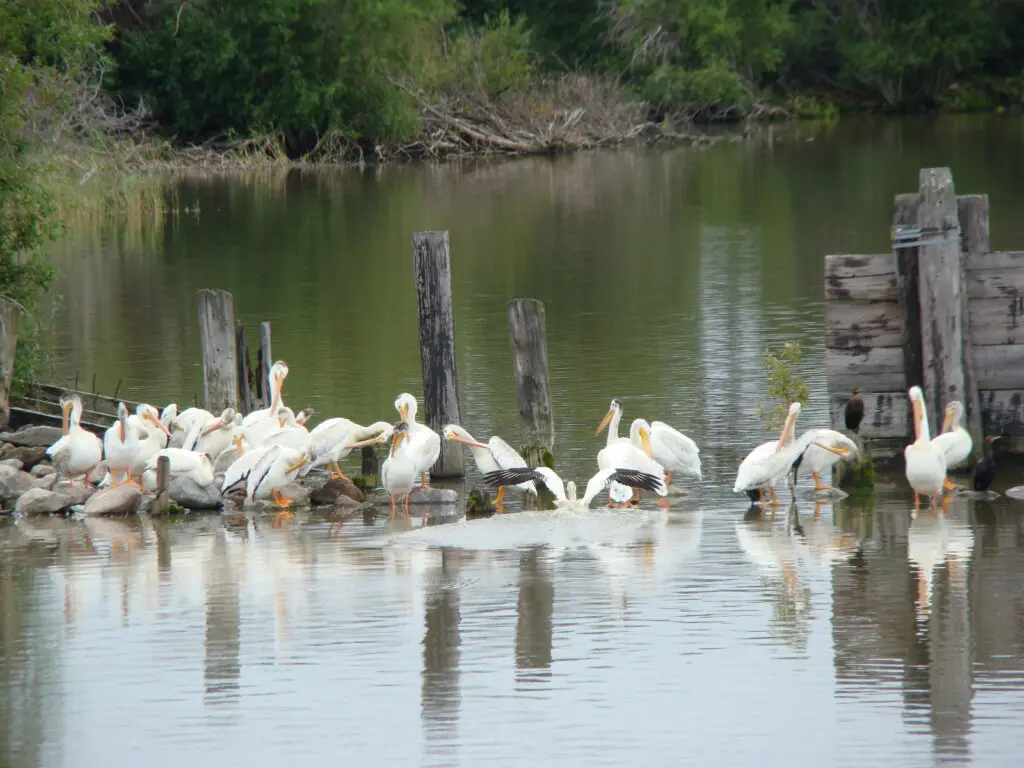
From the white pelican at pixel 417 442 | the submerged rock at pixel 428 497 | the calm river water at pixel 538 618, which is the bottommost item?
the calm river water at pixel 538 618

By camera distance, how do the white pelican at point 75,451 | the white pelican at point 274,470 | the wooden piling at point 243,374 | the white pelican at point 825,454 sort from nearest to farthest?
the white pelican at point 825,454
the white pelican at point 274,470
the white pelican at point 75,451
the wooden piling at point 243,374

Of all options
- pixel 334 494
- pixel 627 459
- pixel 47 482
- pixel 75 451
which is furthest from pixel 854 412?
pixel 47 482

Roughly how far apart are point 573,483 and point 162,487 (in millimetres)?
2932

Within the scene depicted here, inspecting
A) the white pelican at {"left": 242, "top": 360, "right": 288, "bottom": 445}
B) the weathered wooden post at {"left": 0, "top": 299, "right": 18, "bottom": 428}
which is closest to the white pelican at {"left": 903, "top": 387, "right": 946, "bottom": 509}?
the white pelican at {"left": 242, "top": 360, "right": 288, "bottom": 445}

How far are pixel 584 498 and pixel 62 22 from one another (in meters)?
6.88

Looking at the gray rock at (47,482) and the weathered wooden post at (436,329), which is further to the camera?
the weathered wooden post at (436,329)

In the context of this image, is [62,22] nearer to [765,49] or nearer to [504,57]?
[504,57]

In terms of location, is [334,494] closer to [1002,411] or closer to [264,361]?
[264,361]

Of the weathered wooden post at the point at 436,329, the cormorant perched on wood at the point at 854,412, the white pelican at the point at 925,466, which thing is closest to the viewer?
the white pelican at the point at 925,466

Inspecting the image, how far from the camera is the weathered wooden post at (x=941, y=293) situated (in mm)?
12250

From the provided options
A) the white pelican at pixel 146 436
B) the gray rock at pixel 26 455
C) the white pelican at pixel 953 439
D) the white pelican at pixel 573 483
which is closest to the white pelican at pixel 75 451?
the white pelican at pixel 146 436

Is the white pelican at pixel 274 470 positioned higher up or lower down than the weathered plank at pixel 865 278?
lower down

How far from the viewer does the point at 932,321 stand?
12.3 m

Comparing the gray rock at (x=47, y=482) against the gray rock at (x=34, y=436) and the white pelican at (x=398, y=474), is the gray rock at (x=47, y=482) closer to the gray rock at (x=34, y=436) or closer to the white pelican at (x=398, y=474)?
the gray rock at (x=34, y=436)
